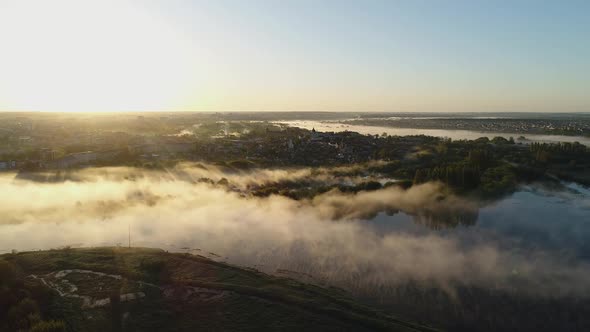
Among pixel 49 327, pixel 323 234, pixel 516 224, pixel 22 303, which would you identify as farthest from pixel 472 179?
pixel 22 303

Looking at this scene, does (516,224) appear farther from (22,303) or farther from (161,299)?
(22,303)

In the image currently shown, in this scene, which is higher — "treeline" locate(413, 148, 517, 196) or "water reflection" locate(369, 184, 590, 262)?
"treeline" locate(413, 148, 517, 196)

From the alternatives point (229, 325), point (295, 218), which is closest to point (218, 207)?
point (295, 218)

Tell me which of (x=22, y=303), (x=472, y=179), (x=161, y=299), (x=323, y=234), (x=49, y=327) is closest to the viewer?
(x=49, y=327)

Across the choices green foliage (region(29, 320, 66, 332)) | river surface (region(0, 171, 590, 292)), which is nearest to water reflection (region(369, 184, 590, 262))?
river surface (region(0, 171, 590, 292))

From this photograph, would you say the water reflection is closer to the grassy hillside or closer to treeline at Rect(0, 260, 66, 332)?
the grassy hillside

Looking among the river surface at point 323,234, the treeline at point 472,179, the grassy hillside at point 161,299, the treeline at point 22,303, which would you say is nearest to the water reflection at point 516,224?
the river surface at point 323,234

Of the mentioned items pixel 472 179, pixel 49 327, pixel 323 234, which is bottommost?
pixel 323 234

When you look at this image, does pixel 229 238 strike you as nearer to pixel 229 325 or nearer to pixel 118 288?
pixel 118 288
